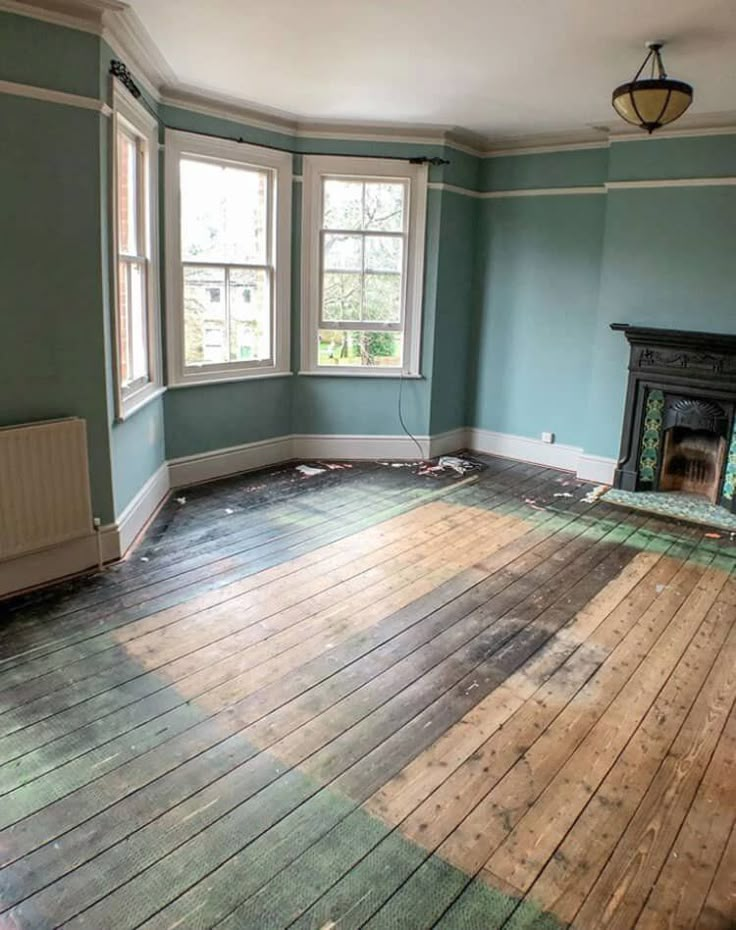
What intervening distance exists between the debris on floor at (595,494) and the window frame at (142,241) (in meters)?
3.35

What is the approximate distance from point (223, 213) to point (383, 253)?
1.41 m

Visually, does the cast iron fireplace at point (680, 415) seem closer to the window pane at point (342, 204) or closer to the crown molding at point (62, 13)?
the window pane at point (342, 204)

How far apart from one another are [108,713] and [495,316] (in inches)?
197

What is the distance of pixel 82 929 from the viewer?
1.78m

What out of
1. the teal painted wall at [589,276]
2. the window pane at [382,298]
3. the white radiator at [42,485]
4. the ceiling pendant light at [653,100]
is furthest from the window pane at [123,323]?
the teal painted wall at [589,276]

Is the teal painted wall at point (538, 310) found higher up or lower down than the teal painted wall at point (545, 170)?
lower down

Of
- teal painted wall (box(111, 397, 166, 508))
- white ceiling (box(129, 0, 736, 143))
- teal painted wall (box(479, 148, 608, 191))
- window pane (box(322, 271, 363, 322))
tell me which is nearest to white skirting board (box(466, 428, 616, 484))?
window pane (box(322, 271, 363, 322))

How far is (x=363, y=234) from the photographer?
5.92 m

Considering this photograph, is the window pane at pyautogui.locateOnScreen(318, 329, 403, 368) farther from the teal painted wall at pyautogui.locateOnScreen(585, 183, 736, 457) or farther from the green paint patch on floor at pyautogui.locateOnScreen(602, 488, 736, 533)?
the green paint patch on floor at pyautogui.locateOnScreen(602, 488, 736, 533)

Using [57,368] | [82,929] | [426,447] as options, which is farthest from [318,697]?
[426,447]

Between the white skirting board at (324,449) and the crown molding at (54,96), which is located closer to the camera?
the crown molding at (54,96)

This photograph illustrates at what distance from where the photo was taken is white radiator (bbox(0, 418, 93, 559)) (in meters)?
3.38

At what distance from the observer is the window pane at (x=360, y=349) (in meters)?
6.13

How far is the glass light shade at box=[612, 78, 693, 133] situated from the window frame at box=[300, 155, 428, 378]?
249 cm
